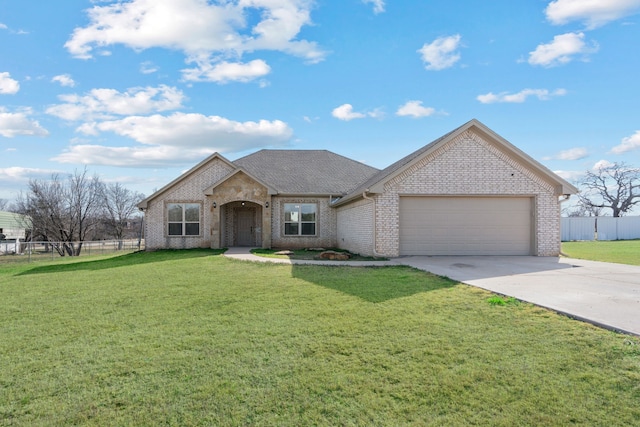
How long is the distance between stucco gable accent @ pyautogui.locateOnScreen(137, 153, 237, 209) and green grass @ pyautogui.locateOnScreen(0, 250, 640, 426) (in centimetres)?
1335

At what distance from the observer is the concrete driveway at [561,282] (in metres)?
5.64

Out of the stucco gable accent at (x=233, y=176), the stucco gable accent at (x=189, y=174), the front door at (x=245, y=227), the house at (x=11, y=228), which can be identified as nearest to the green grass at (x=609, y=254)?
the stucco gable accent at (x=233, y=176)

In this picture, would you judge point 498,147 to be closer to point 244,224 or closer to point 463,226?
point 463,226

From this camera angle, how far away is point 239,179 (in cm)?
1964

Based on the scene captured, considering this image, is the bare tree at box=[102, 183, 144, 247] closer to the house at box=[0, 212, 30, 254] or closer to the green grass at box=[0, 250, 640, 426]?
the house at box=[0, 212, 30, 254]

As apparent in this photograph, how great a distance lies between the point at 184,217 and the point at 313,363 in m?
17.8

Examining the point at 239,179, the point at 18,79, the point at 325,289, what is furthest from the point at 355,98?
the point at 18,79

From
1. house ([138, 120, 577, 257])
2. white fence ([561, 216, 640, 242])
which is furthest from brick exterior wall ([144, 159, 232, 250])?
white fence ([561, 216, 640, 242])

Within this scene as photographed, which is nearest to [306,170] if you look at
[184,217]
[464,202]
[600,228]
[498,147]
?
[184,217]

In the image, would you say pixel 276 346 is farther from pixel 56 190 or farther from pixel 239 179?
pixel 56 190

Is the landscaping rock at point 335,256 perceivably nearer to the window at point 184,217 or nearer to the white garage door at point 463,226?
the white garage door at point 463,226

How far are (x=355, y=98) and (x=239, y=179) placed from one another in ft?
22.8

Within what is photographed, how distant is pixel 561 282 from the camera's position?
28.0 ft

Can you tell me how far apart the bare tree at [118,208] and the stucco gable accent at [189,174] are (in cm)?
2674
